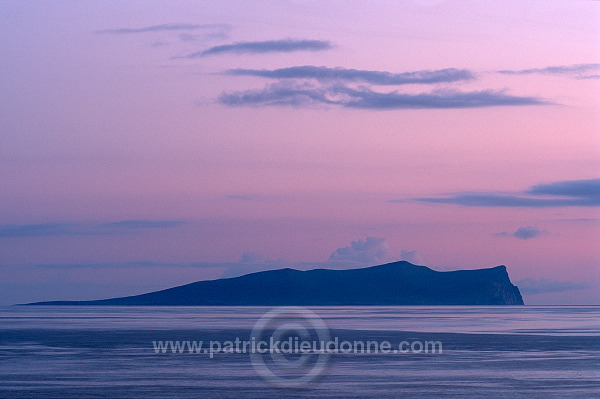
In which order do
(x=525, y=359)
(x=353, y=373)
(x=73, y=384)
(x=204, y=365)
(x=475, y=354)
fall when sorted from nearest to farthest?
(x=73, y=384), (x=353, y=373), (x=204, y=365), (x=525, y=359), (x=475, y=354)

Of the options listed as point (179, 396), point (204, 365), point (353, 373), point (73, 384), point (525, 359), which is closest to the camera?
point (179, 396)

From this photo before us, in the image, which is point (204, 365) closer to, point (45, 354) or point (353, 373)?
point (353, 373)

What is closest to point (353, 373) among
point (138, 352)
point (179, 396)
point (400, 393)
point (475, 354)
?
point (400, 393)

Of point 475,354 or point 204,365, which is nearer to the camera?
point 204,365

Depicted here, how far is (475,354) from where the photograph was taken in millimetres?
51281

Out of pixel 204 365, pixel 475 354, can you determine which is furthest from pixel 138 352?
pixel 475 354

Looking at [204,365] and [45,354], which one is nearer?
[204,365]

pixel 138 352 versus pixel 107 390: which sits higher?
pixel 138 352

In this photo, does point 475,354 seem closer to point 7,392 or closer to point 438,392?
point 438,392

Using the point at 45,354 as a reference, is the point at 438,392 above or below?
below

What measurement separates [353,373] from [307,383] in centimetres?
436

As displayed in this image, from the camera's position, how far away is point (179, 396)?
3238 centimetres

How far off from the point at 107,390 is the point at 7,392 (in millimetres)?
3399

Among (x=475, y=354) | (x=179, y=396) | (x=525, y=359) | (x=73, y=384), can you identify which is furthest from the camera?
(x=475, y=354)
